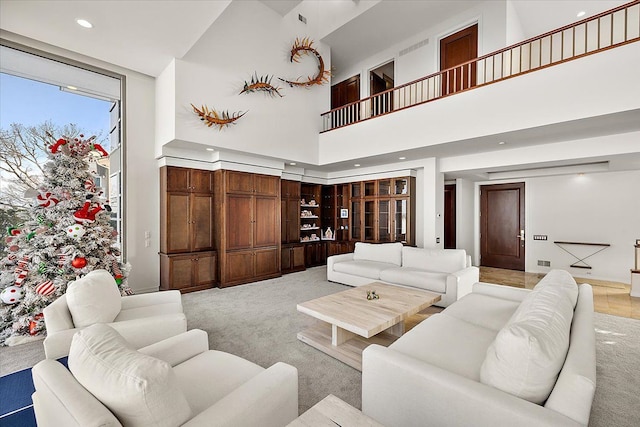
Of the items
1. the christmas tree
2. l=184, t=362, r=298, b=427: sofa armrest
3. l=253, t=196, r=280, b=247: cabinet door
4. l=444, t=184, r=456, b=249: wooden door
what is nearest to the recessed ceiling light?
the christmas tree

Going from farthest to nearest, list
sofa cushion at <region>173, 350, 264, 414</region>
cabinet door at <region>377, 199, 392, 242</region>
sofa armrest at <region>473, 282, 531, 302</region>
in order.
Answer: cabinet door at <region>377, 199, 392, 242</region> < sofa armrest at <region>473, 282, 531, 302</region> < sofa cushion at <region>173, 350, 264, 414</region>

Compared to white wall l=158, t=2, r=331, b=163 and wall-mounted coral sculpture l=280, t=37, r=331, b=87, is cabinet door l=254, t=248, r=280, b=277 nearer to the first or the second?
white wall l=158, t=2, r=331, b=163

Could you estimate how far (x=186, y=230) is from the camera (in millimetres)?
5336

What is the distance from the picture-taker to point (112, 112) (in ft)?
16.4

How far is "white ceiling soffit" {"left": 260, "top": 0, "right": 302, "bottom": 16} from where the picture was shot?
18.2 feet

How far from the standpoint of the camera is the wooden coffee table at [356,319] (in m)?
2.59

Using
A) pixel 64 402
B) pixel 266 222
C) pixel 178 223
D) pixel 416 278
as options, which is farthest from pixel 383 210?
pixel 64 402

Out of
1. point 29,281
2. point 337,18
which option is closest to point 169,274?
point 29,281

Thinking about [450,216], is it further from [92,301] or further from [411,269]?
[92,301]

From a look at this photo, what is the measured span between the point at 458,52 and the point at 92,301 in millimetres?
7401

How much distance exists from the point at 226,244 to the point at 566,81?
5920 millimetres

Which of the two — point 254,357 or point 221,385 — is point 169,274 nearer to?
point 254,357

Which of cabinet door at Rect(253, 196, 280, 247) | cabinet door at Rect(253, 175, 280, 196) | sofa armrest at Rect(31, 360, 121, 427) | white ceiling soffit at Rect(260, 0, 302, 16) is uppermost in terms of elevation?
white ceiling soffit at Rect(260, 0, 302, 16)

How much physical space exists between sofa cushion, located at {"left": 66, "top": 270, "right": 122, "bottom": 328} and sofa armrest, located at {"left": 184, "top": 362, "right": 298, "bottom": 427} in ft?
5.72
